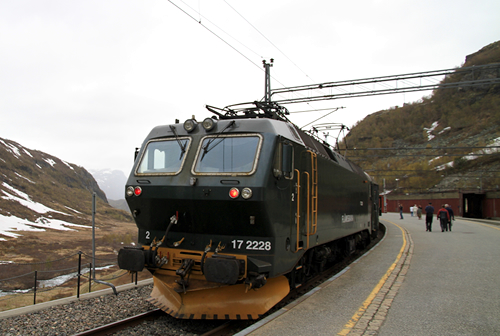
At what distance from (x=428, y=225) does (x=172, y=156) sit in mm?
17352

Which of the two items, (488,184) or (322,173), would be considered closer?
(322,173)

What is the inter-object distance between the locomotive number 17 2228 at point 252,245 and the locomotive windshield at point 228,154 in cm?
102

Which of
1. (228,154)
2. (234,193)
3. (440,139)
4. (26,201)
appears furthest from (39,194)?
(440,139)

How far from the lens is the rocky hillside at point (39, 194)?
23.3 metres

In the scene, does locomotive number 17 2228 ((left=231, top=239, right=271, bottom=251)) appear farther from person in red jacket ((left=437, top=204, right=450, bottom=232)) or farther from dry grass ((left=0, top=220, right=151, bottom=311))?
person in red jacket ((left=437, top=204, right=450, bottom=232))

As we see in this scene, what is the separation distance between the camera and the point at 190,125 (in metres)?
6.07

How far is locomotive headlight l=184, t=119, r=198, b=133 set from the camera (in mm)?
6043

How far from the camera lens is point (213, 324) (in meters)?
5.65

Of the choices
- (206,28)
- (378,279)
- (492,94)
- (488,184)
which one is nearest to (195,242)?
(378,279)

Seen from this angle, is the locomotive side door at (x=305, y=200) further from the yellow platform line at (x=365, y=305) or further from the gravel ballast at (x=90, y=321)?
the gravel ballast at (x=90, y=321)

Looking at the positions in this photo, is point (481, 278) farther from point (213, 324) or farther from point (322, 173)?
point (213, 324)

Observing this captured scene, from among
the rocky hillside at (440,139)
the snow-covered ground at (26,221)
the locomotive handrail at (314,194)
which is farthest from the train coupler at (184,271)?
the rocky hillside at (440,139)

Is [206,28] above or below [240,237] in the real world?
above

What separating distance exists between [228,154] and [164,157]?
4.03 ft
